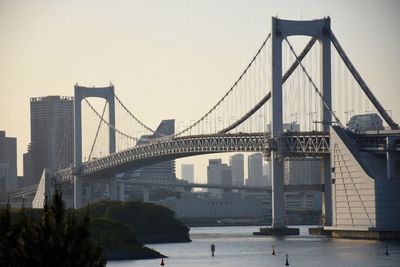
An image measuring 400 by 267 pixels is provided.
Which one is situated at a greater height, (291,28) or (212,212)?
(291,28)

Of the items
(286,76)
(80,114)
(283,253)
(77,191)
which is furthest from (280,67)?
(80,114)

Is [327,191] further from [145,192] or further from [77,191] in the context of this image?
[145,192]

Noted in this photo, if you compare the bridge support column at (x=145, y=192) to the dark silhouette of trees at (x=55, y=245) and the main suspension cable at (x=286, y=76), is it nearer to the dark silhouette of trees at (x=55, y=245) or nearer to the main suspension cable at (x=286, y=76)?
the main suspension cable at (x=286, y=76)

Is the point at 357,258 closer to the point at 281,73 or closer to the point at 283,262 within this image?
the point at 283,262

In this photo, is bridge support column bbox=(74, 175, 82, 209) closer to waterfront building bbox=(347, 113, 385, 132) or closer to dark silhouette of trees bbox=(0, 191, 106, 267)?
waterfront building bbox=(347, 113, 385, 132)

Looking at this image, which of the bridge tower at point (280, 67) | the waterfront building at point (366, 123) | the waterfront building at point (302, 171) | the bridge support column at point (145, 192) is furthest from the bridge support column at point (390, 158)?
the waterfront building at point (302, 171)

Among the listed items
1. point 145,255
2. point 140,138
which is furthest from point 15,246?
point 140,138

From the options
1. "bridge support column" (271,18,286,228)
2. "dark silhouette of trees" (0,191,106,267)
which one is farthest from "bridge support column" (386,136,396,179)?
"dark silhouette of trees" (0,191,106,267)
